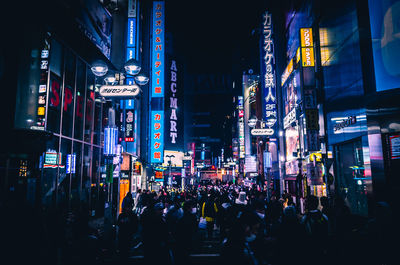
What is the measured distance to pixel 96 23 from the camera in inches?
762

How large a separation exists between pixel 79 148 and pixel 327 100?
1539cm

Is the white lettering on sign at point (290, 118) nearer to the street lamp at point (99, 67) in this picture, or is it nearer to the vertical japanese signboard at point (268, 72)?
the vertical japanese signboard at point (268, 72)

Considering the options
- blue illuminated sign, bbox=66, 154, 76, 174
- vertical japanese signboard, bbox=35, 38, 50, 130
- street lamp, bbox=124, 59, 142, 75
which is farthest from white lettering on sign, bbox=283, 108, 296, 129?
vertical japanese signboard, bbox=35, 38, 50, 130

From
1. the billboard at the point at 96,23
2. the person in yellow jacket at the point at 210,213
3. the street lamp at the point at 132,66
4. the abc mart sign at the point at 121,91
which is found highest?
the billboard at the point at 96,23

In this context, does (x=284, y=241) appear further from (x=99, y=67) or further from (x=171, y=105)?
(x=171, y=105)

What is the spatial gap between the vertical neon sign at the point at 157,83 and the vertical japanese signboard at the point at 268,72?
42.0 feet

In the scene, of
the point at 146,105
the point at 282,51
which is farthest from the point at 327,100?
the point at 146,105

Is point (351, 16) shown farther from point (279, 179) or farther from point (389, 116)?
point (279, 179)

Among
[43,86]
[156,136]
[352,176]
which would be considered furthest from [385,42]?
[156,136]

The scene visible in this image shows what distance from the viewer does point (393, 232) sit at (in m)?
5.68

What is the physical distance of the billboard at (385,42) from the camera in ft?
35.4

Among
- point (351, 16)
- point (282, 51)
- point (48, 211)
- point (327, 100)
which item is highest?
point (282, 51)

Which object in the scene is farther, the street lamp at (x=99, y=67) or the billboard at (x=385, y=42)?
the street lamp at (x=99, y=67)

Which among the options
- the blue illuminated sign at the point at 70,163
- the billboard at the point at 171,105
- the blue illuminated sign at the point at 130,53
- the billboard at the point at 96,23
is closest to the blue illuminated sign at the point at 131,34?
the blue illuminated sign at the point at 130,53
